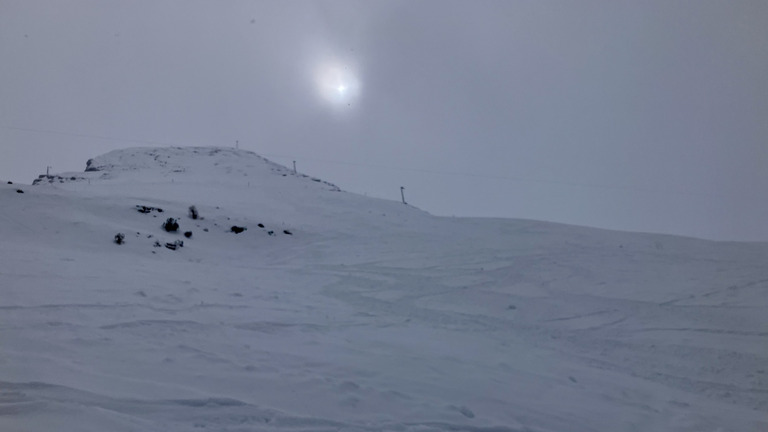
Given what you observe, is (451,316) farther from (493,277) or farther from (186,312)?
(186,312)

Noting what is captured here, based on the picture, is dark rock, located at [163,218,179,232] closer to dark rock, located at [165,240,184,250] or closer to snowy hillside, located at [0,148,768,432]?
snowy hillside, located at [0,148,768,432]

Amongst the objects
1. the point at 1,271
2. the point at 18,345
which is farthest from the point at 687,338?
the point at 1,271

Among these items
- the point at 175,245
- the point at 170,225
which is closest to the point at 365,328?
the point at 175,245

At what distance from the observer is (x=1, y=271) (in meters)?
10.5

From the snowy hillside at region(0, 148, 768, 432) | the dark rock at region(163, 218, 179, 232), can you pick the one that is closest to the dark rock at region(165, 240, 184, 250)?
the snowy hillside at region(0, 148, 768, 432)

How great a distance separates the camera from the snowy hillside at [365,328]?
5949 millimetres

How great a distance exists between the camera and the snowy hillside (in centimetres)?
595

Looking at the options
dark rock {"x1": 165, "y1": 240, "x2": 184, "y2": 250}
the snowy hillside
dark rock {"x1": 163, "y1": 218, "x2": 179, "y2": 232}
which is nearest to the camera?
the snowy hillside

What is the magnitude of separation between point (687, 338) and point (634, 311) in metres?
1.74

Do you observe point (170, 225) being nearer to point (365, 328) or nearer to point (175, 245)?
point (175, 245)

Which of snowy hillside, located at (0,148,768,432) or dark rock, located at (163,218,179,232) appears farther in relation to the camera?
dark rock, located at (163,218,179,232)

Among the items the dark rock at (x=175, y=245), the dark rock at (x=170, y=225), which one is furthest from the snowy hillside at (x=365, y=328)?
the dark rock at (x=170, y=225)

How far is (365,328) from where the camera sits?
10.2 meters

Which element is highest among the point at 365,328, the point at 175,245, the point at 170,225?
the point at 170,225
